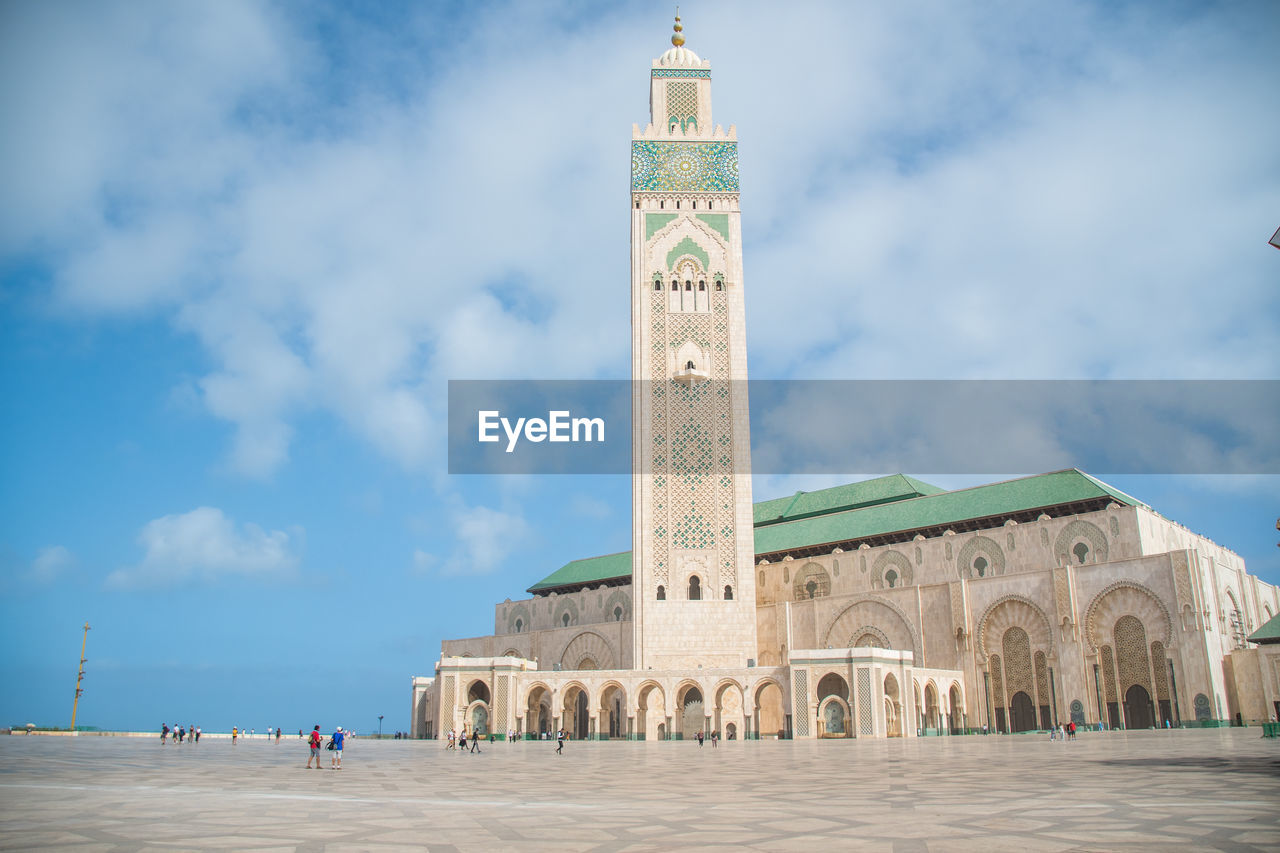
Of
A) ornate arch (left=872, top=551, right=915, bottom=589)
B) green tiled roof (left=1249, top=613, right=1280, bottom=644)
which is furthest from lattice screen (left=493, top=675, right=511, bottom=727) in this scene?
green tiled roof (left=1249, top=613, right=1280, bottom=644)

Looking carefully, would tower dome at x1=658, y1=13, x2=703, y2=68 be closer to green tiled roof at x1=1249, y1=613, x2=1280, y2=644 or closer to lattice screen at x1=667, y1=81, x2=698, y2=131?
lattice screen at x1=667, y1=81, x2=698, y2=131

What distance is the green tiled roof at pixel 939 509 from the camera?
114 ft

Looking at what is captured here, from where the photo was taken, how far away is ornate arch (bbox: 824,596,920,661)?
35.5 metres

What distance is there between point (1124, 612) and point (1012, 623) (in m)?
3.70

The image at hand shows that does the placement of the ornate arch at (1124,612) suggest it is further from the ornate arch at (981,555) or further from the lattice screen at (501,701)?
the lattice screen at (501,701)

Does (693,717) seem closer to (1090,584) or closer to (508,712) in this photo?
(508,712)

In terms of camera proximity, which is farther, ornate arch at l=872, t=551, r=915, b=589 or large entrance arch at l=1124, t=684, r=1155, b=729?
ornate arch at l=872, t=551, r=915, b=589

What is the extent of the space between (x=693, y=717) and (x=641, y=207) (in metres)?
19.2

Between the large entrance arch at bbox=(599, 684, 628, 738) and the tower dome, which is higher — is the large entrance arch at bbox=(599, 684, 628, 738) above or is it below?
below

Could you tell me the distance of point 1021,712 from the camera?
32.5m

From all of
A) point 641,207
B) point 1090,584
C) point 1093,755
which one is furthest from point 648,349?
point 1093,755

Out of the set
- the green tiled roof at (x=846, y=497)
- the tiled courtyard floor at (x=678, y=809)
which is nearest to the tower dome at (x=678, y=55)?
the green tiled roof at (x=846, y=497)

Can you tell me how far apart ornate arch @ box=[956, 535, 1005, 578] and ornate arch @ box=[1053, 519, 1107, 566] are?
199 centimetres

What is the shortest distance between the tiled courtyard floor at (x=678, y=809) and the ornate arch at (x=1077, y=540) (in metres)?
21.7
